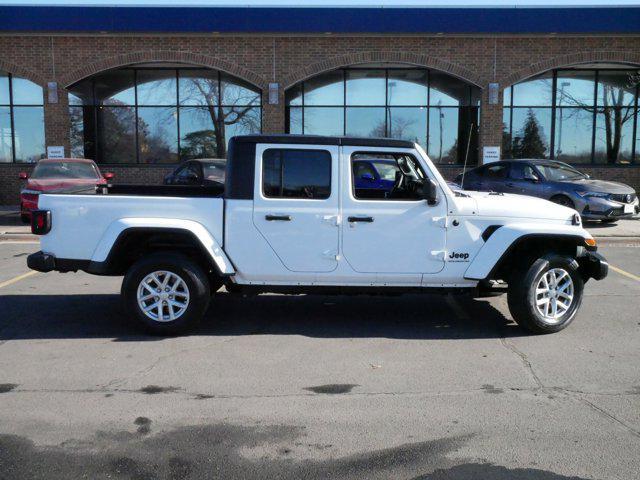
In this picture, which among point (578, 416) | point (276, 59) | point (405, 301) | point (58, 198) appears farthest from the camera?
point (276, 59)

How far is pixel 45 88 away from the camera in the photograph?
65.6ft

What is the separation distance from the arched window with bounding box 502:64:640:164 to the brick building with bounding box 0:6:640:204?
0.05 metres

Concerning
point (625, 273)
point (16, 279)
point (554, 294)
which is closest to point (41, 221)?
point (16, 279)

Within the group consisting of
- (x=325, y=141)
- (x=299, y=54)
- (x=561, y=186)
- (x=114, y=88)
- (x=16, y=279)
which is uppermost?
(x=299, y=54)

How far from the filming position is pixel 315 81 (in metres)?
21.2

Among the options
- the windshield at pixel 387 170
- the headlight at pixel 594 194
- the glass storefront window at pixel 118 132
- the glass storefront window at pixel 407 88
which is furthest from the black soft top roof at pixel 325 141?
the glass storefront window at pixel 118 132

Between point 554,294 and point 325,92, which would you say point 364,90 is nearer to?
point 325,92

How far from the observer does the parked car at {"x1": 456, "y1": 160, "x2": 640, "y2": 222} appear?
563 inches

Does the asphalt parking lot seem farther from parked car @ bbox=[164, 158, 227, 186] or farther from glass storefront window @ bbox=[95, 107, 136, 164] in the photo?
glass storefront window @ bbox=[95, 107, 136, 164]

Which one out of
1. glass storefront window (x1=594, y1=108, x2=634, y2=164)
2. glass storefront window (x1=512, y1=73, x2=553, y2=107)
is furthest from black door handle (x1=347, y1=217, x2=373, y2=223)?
glass storefront window (x1=594, y1=108, x2=634, y2=164)

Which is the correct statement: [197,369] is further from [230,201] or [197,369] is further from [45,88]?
[45,88]

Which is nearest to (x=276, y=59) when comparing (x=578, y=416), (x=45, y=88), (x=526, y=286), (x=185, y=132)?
(x=185, y=132)

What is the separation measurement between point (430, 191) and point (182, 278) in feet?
8.14

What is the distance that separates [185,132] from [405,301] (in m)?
15.4
